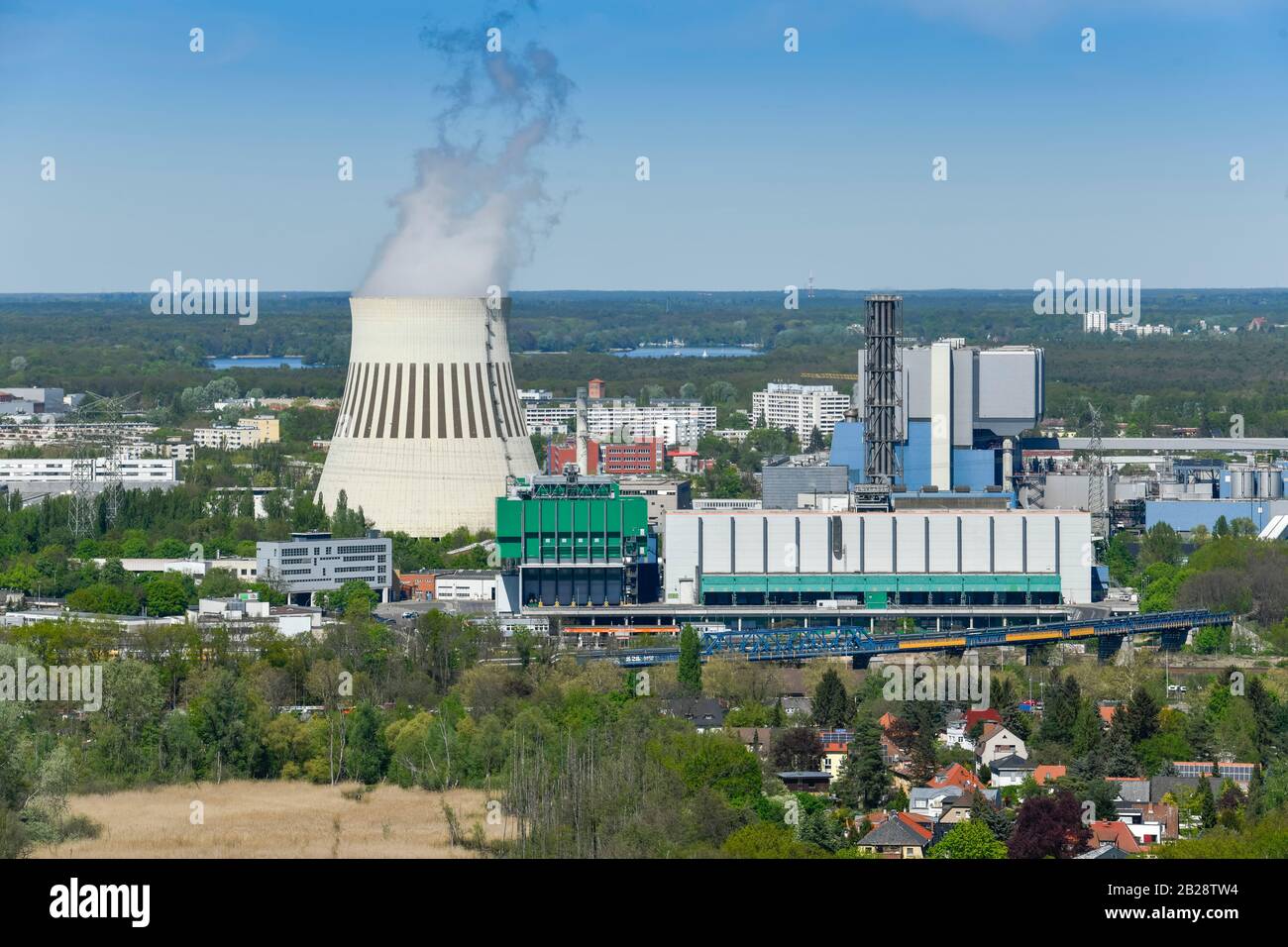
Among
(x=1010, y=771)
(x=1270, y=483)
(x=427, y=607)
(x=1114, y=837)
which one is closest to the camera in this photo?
(x=1114, y=837)

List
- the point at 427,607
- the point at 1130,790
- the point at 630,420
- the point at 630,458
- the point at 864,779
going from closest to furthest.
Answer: the point at 1130,790, the point at 864,779, the point at 427,607, the point at 630,458, the point at 630,420

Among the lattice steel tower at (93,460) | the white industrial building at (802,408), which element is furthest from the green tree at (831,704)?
the white industrial building at (802,408)

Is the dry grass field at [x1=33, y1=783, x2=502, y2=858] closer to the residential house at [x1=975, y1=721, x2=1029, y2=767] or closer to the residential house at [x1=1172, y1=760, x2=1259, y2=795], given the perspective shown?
the residential house at [x1=975, y1=721, x2=1029, y2=767]

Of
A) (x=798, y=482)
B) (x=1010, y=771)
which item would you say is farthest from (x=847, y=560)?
(x=1010, y=771)

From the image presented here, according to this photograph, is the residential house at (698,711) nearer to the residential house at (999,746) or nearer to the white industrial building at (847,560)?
the residential house at (999,746)

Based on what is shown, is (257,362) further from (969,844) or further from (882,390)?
(969,844)
